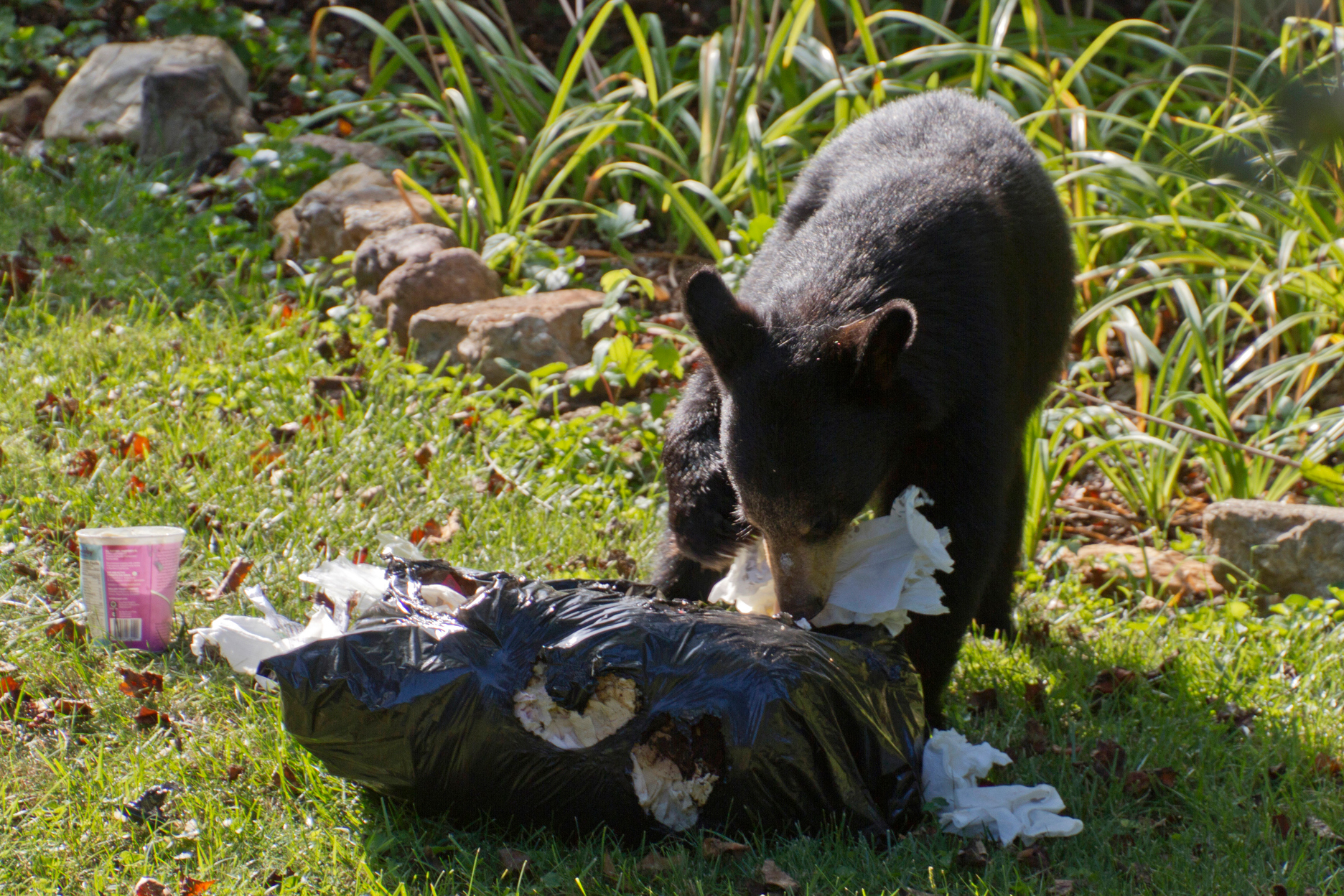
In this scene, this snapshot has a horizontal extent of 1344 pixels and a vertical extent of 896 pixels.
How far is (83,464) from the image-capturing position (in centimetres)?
386

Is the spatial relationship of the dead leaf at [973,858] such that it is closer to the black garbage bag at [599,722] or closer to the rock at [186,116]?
the black garbage bag at [599,722]

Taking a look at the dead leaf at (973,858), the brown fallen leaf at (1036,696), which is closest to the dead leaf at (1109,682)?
the brown fallen leaf at (1036,696)

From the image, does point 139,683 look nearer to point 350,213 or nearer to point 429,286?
point 429,286

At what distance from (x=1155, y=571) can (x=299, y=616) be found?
2.96m

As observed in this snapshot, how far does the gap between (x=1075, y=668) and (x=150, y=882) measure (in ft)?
8.14

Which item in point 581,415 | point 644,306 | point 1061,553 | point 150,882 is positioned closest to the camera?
point 150,882

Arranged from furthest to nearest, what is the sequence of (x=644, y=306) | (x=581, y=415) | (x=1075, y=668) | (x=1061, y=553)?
(x=644, y=306) < (x=581, y=415) < (x=1061, y=553) < (x=1075, y=668)

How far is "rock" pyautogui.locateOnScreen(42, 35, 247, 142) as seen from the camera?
7227 millimetres

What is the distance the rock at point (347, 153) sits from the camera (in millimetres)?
6902

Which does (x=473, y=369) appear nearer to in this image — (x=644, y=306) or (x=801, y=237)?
(x=644, y=306)

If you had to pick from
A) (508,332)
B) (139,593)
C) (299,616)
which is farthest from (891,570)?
(508,332)

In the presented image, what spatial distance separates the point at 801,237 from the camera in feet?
10.1

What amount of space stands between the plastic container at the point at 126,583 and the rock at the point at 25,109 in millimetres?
5984

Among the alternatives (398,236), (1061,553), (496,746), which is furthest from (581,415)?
(496,746)
